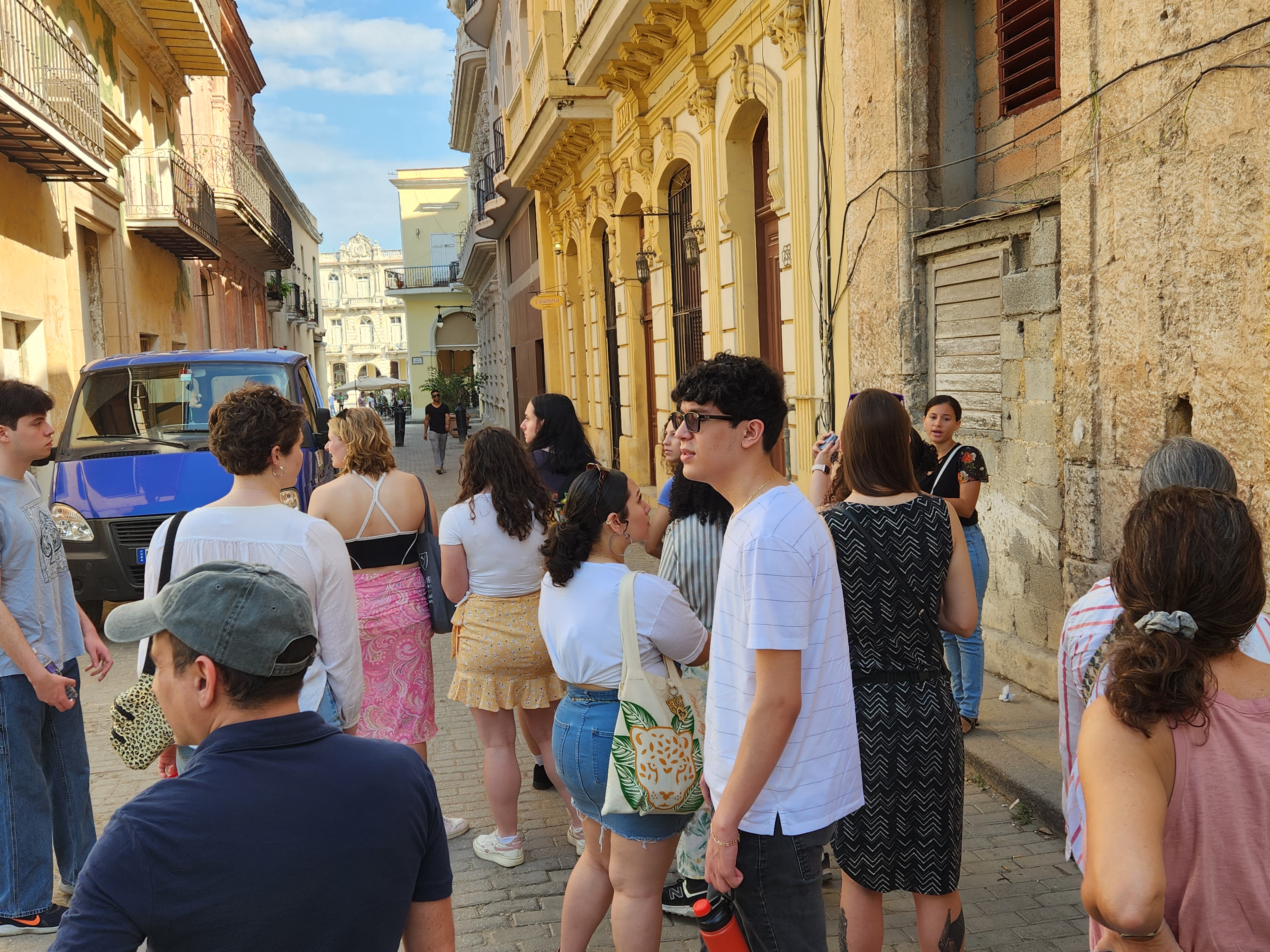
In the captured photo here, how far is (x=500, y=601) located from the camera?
4.25 meters

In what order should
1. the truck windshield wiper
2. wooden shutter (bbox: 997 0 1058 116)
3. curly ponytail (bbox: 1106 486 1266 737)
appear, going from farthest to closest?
the truck windshield wiper → wooden shutter (bbox: 997 0 1058 116) → curly ponytail (bbox: 1106 486 1266 737)

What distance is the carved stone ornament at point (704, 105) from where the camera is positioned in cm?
1117

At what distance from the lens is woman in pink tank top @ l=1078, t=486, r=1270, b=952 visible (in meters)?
1.54

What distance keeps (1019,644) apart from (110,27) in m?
17.0

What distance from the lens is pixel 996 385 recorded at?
6.49 metres

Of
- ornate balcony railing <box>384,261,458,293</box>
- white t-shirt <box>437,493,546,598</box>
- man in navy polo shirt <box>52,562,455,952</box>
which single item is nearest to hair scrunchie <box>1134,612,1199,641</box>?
man in navy polo shirt <box>52,562,455,952</box>

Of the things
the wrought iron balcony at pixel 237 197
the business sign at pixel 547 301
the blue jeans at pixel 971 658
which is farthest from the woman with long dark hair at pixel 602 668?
the wrought iron balcony at pixel 237 197

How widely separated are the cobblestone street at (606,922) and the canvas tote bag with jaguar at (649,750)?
935mm

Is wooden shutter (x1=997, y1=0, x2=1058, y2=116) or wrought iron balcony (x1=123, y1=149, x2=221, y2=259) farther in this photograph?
wrought iron balcony (x1=123, y1=149, x2=221, y2=259)

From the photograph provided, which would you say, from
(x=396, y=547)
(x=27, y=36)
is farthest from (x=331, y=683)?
(x=27, y=36)

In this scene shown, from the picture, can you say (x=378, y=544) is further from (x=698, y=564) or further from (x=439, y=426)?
(x=439, y=426)

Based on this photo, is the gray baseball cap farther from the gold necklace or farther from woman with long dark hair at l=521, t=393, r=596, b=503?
woman with long dark hair at l=521, t=393, r=596, b=503

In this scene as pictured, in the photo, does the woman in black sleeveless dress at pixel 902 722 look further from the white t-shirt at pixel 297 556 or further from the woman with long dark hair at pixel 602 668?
the white t-shirt at pixel 297 556

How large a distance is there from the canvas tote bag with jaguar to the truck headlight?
6426 mm
